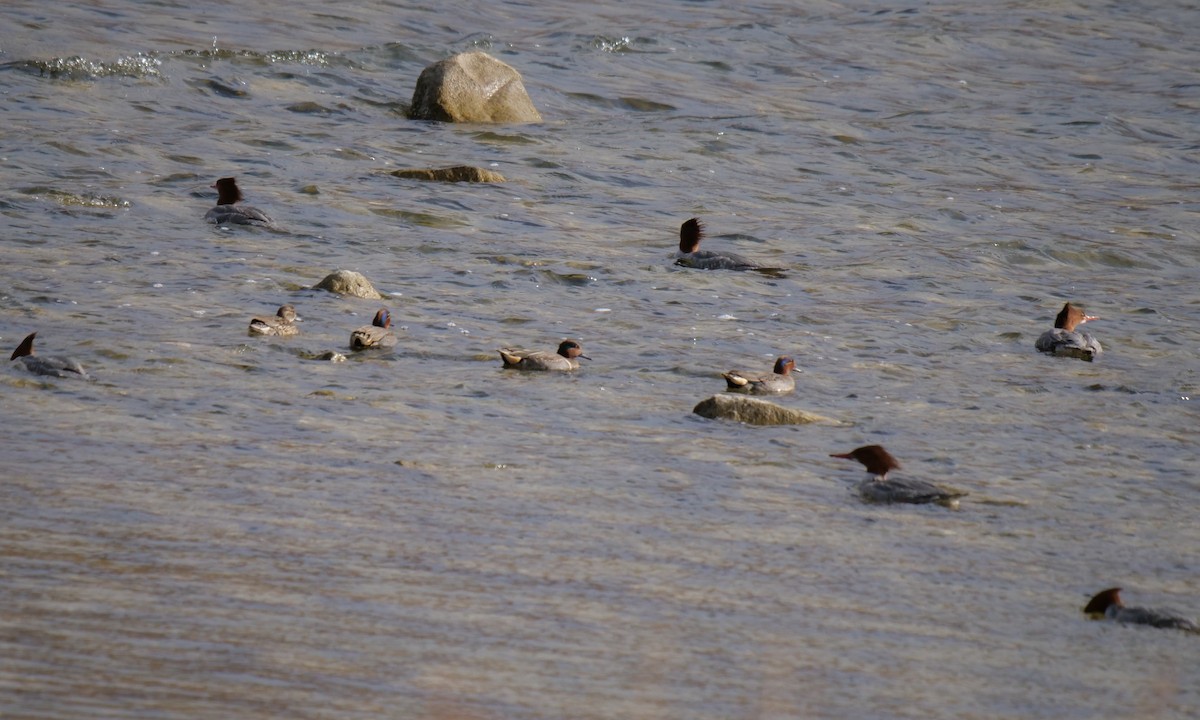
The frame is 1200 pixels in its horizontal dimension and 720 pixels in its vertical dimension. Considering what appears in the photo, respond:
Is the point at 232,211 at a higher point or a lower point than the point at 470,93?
lower

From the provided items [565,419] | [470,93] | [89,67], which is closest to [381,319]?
[565,419]

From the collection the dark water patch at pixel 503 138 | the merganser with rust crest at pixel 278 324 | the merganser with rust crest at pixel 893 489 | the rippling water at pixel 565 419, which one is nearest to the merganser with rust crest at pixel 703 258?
the rippling water at pixel 565 419

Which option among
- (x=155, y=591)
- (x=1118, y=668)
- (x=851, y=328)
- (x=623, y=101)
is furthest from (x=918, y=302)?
(x=623, y=101)

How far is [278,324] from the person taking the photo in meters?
8.87

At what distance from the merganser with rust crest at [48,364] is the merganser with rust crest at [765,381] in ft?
11.2

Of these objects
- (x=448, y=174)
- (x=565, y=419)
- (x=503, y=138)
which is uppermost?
(x=503, y=138)

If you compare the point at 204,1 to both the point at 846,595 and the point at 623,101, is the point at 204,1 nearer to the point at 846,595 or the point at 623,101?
the point at 623,101

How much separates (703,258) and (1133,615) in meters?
6.75

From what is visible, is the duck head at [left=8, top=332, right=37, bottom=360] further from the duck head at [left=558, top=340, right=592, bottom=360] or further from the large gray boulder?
the large gray boulder

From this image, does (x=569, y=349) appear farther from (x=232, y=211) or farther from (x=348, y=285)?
(x=232, y=211)

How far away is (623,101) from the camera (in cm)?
1995

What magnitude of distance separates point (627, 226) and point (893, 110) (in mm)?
8905

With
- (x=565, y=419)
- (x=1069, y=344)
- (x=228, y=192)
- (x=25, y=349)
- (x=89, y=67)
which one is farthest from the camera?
(x=89, y=67)

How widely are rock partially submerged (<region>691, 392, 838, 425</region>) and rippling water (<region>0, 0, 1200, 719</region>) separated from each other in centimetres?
10
